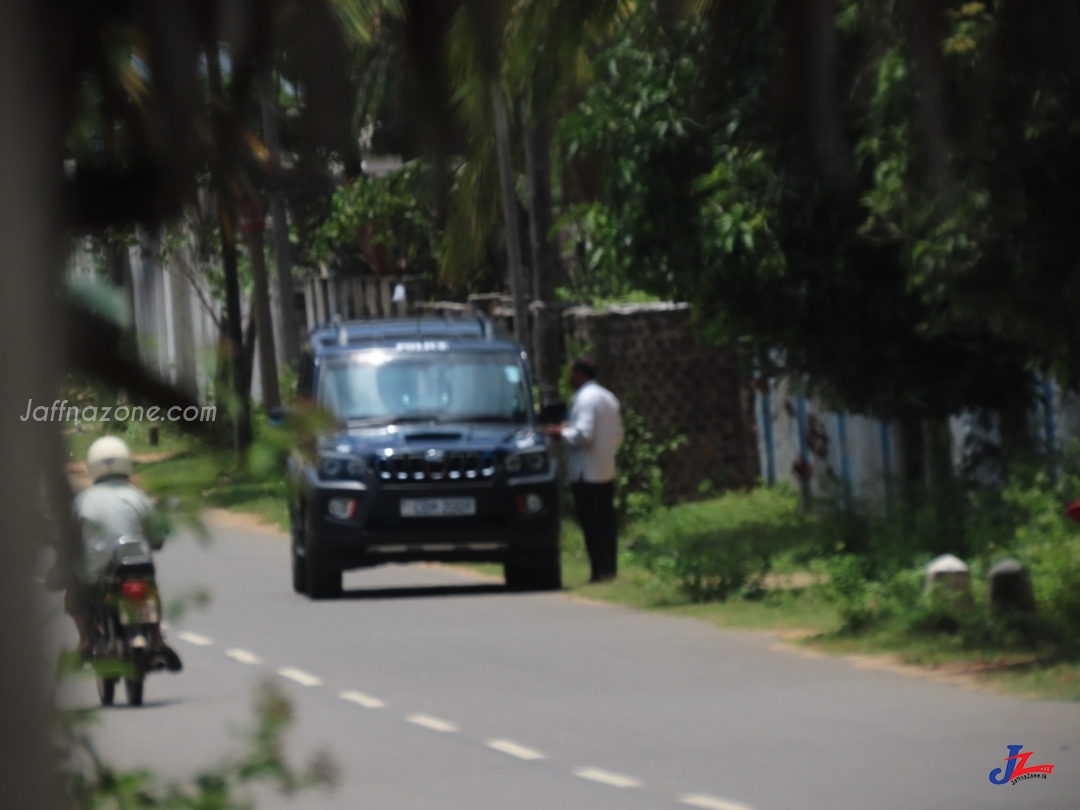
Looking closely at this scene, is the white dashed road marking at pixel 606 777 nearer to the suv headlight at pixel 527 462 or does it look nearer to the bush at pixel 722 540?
the bush at pixel 722 540

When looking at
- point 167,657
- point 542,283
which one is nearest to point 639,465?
point 542,283

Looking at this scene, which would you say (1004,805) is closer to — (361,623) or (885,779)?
(885,779)

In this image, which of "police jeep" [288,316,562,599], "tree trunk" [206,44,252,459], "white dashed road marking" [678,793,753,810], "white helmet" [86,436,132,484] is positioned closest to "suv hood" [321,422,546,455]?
"police jeep" [288,316,562,599]

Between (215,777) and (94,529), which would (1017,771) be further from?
(94,529)

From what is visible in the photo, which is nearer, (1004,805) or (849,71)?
(849,71)

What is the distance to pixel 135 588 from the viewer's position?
9891 mm

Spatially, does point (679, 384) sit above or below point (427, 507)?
above

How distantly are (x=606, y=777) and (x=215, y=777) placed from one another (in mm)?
4180

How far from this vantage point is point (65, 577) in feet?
9.27

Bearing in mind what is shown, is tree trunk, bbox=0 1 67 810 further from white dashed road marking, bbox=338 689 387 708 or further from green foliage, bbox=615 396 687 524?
green foliage, bbox=615 396 687 524

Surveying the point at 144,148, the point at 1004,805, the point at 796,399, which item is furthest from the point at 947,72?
the point at 796,399

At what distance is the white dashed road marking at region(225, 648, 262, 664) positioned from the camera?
1275 centimetres

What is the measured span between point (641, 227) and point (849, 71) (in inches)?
572

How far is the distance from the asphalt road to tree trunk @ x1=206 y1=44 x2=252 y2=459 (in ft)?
7.50
